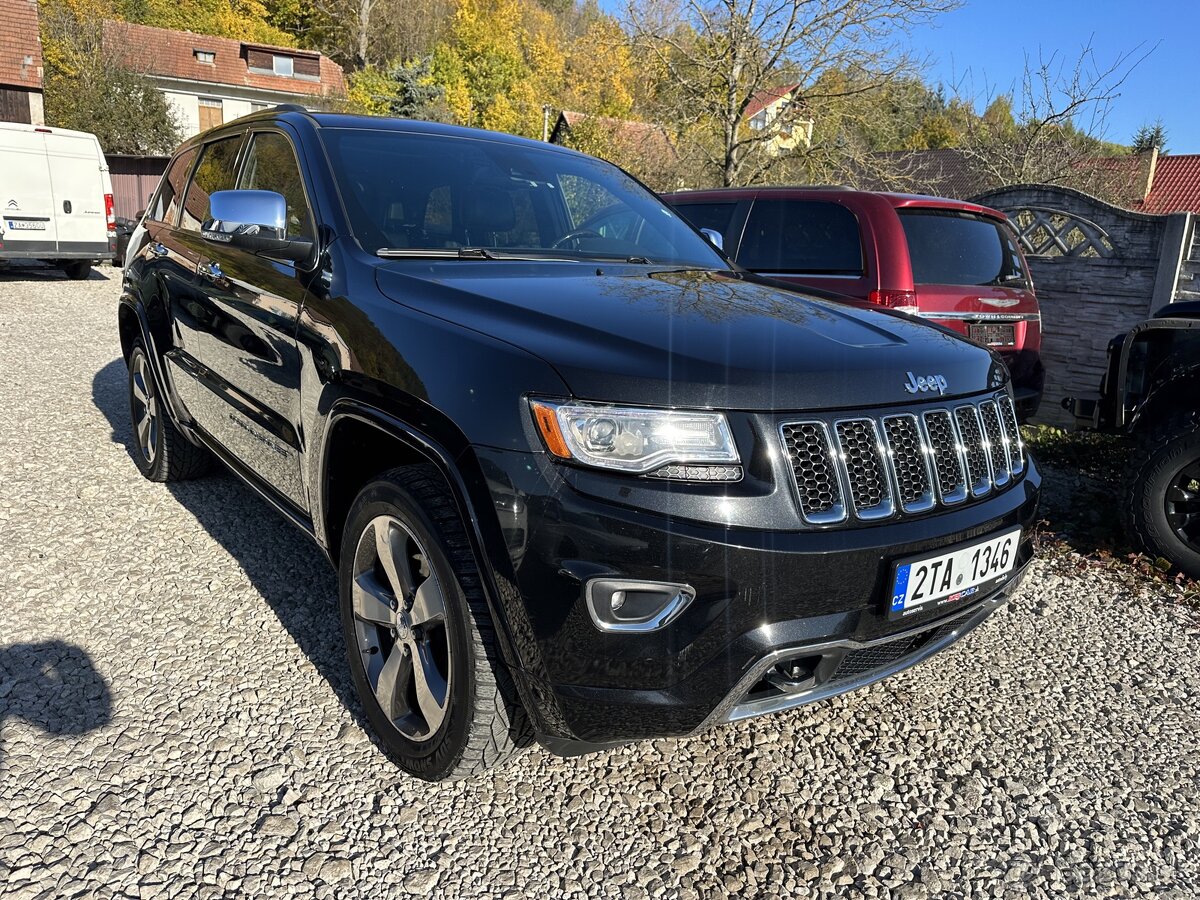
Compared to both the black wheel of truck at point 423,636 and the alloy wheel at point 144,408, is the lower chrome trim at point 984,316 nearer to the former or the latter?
the black wheel of truck at point 423,636

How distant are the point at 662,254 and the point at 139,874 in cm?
259

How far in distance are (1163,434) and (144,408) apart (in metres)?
5.28

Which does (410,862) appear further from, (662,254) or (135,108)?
(135,108)

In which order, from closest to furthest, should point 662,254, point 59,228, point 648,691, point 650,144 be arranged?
point 648,691 → point 662,254 → point 59,228 → point 650,144

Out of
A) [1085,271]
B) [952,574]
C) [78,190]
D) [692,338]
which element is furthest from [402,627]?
[78,190]

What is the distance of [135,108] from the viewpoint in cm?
3027

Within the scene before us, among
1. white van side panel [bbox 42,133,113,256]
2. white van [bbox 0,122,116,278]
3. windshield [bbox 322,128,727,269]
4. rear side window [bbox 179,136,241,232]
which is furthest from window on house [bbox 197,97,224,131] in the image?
windshield [bbox 322,128,727,269]

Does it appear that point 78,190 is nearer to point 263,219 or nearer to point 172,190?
point 172,190

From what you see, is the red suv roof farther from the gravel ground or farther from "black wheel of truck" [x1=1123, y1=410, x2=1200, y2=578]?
the gravel ground

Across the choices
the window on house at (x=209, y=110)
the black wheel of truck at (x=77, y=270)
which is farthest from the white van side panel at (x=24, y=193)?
the window on house at (x=209, y=110)

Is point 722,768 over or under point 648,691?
under

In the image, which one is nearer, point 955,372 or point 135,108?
point 955,372

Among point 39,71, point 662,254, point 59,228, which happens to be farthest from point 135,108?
point 662,254

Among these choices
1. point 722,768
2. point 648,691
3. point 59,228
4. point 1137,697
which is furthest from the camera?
point 59,228
